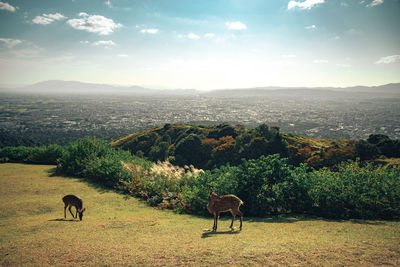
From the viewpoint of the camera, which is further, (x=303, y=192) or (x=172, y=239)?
(x=303, y=192)

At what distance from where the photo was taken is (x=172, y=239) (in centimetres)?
549

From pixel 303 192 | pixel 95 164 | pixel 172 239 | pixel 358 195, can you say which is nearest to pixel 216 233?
pixel 172 239

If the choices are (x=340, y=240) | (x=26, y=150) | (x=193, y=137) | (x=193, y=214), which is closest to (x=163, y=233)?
(x=193, y=214)

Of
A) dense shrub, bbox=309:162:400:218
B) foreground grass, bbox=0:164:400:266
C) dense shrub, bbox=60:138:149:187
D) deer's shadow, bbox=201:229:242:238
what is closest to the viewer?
foreground grass, bbox=0:164:400:266

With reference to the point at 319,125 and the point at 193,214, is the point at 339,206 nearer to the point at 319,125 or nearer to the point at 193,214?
the point at 193,214

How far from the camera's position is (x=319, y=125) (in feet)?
345

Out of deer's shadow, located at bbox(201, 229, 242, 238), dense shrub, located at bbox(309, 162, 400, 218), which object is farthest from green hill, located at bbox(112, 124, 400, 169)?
deer's shadow, located at bbox(201, 229, 242, 238)

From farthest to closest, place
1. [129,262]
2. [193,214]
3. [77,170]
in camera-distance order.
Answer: [77,170] → [193,214] → [129,262]

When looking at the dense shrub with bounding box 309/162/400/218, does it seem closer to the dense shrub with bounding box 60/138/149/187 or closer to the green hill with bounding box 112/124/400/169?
the dense shrub with bounding box 60/138/149/187

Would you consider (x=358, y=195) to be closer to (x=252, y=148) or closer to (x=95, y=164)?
(x=95, y=164)

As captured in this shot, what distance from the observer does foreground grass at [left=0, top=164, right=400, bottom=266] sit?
436 cm

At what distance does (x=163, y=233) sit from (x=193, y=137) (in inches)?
1155

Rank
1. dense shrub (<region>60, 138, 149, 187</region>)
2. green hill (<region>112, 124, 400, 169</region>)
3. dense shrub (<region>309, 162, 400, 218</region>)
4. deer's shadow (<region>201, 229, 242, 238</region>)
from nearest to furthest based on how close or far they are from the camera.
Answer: deer's shadow (<region>201, 229, 242, 238</region>) → dense shrub (<region>309, 162, 400, 218</region>) → dense shrub (<region>60, 138, 149, 187</region>) → green hill (<region>112, 124, 400, 169</region>)

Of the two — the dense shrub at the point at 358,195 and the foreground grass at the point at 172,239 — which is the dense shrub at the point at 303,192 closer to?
the dense shrub at the point at 358,195
